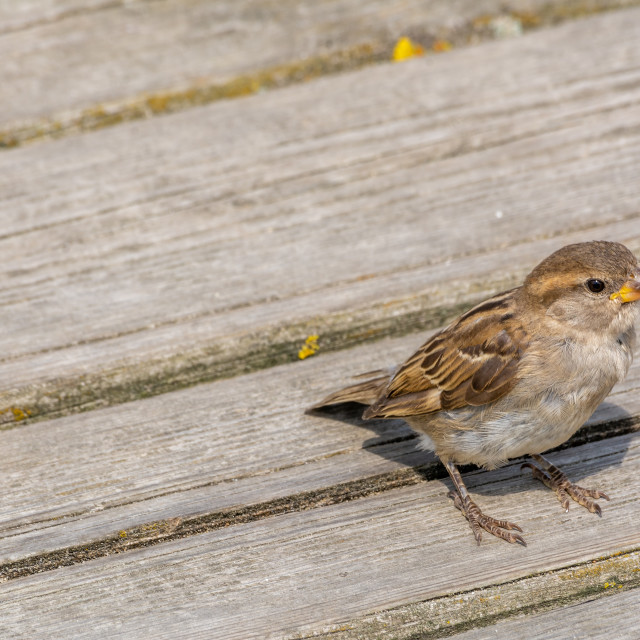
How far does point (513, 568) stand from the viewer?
270 centimetres

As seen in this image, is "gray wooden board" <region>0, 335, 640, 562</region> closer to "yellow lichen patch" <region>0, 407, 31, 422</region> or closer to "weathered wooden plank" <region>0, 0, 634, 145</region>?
"yellow lichen patch" <region>0, 407, 31, 422</region>

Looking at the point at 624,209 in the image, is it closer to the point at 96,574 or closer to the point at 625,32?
the point at 625,32

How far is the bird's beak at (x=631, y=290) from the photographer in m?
3.34

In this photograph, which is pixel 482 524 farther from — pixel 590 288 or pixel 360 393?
pixel 590 288

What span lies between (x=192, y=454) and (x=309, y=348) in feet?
2.21

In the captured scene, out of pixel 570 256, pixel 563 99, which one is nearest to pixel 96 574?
pixel 570 256

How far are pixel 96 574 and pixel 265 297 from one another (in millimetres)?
1496

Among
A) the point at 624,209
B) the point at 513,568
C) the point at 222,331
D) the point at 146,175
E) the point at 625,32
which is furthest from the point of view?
the point at 625,32

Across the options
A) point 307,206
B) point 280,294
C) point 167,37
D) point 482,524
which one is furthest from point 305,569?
point 167,37

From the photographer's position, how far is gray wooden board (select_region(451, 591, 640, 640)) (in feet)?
8.03

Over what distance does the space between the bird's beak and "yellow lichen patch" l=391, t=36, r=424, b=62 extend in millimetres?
2298

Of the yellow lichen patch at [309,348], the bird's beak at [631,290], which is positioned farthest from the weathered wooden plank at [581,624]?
the yellow lichen patch at [309,348]

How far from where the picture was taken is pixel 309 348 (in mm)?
3654

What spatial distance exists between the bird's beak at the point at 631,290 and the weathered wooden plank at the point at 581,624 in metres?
1.19
